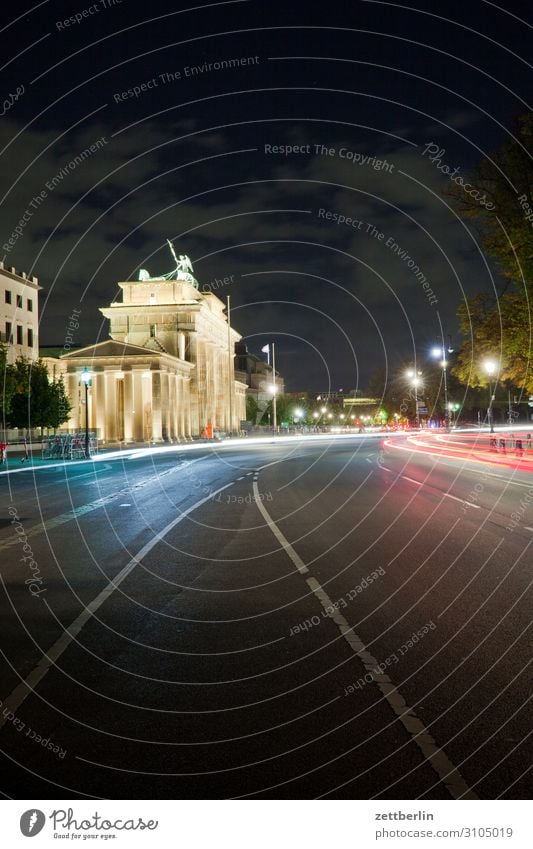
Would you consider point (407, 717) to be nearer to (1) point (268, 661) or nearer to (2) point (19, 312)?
(1) point (268, 661)

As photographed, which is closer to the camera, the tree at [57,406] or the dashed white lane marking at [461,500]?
the dashed white lane marking at [461,500]

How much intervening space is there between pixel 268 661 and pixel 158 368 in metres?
78.7

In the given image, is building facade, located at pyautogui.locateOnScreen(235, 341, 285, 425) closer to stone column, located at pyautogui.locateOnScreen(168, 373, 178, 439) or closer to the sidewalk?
stone column, located at pyautogui.locateOnScreen(168, 373, 178, 439)

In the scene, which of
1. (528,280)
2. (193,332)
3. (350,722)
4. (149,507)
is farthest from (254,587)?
(193,332)

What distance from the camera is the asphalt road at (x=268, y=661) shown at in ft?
14.1

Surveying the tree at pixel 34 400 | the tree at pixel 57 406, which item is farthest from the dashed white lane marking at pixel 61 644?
the tree at pixel 57 406

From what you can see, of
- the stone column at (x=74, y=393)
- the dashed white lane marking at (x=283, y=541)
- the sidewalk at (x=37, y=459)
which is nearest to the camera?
the dashed white lane marking at (x=283, y=541)

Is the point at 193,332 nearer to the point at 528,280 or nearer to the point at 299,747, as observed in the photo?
the point at 528,280

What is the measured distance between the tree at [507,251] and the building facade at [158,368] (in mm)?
48117

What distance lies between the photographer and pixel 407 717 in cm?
508

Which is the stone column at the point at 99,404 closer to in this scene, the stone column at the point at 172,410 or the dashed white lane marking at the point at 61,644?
the stone column at the point at 172,410

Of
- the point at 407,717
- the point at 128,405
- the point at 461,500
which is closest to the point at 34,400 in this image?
the point at 128,405

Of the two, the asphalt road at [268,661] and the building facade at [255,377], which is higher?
the building facade at [255,377]
